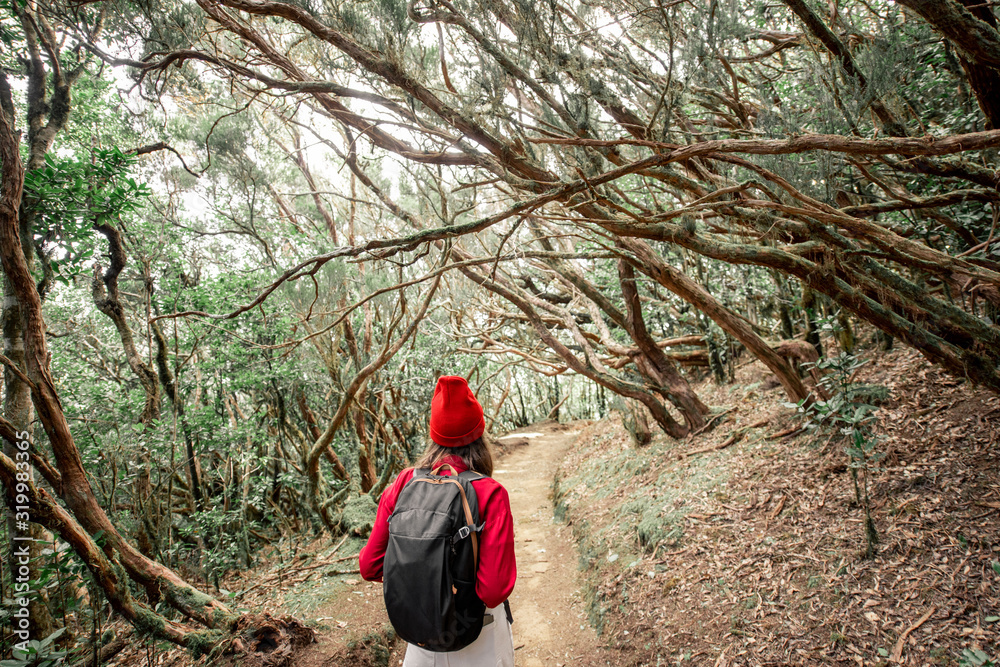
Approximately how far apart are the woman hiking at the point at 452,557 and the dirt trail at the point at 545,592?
7.39 feet

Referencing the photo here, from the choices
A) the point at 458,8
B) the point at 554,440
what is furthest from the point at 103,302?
the point at 554,440

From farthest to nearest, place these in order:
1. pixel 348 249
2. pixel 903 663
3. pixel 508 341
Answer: pixel 508 341, pixel 348 249, pixel 903 663

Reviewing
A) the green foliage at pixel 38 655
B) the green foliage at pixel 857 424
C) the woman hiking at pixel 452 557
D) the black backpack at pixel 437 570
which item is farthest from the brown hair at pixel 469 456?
the green foliage at pixel 857 424

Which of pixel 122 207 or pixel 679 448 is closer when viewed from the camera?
Answer: pixel 122 207

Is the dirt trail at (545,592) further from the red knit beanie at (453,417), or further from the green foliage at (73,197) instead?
the green foliage at (73,197)

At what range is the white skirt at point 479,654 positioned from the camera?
6.34 feet

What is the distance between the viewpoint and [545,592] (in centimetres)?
491

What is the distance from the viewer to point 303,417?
7.76m

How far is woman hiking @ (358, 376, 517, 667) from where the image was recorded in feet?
5.99

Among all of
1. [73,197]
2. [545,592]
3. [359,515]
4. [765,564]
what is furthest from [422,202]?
[765,564]

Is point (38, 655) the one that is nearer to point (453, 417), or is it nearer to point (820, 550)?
point (453, 417)

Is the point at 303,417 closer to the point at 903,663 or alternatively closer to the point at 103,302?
the point at 103,302

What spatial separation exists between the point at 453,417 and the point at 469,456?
0.20 m

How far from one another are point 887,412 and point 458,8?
17.2 ft
